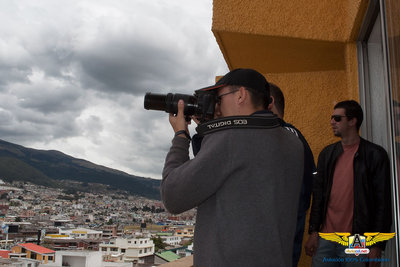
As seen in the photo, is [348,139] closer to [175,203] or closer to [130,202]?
[175,203]

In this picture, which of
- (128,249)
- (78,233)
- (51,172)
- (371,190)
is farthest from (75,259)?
(51,172)

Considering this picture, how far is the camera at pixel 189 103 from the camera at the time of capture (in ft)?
3.59

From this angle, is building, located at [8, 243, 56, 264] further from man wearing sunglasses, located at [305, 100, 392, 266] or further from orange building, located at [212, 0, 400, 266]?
man wearing sunglasses, located at [305, 100, 392, 266]

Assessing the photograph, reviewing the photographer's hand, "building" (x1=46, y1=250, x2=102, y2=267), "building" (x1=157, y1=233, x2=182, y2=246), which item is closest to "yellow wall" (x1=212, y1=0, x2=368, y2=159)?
the photographer's hand

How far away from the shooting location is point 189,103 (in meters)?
1.16

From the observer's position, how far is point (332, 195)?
5.91 ft

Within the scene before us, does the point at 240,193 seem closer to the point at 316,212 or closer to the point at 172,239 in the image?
the point at 316,212

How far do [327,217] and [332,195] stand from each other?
0.41 feet

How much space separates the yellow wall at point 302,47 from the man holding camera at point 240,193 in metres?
1.50

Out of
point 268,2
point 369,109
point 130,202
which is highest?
point 268,2

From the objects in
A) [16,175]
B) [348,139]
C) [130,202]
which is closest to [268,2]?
[348,139]

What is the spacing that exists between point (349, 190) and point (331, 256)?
350mm

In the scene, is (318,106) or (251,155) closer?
(251,155)

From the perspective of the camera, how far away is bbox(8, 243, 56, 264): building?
9.70m
